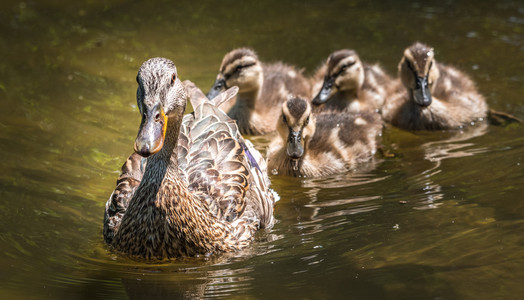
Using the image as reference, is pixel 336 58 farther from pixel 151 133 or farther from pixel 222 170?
pixel 151 133

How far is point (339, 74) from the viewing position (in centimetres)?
577

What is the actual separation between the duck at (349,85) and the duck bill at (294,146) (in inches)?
33.7

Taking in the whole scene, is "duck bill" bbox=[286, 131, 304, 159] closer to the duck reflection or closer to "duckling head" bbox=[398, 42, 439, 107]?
the duck reflection

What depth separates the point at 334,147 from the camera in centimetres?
529

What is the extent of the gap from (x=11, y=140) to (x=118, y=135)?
71cm

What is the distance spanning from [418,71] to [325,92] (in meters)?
0.69

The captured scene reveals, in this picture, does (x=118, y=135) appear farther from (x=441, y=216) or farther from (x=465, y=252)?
(x=465, y=252)

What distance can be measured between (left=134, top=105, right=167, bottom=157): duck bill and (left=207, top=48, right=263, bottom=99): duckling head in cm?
251

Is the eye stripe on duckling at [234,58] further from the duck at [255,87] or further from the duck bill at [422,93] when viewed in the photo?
the duck bill at [422,93]

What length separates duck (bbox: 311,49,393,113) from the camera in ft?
19.0

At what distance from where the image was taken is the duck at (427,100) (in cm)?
569

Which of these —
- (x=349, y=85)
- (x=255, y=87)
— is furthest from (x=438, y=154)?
(x=255, y=87)

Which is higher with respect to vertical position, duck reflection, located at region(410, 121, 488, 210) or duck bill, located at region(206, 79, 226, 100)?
duck bill, located at region(206, 79, 226, 100)

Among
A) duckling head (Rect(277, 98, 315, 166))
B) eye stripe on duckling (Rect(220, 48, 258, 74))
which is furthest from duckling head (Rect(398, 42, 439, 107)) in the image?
eye stripe on duckling (Rect(220, 48, 258, 74))
